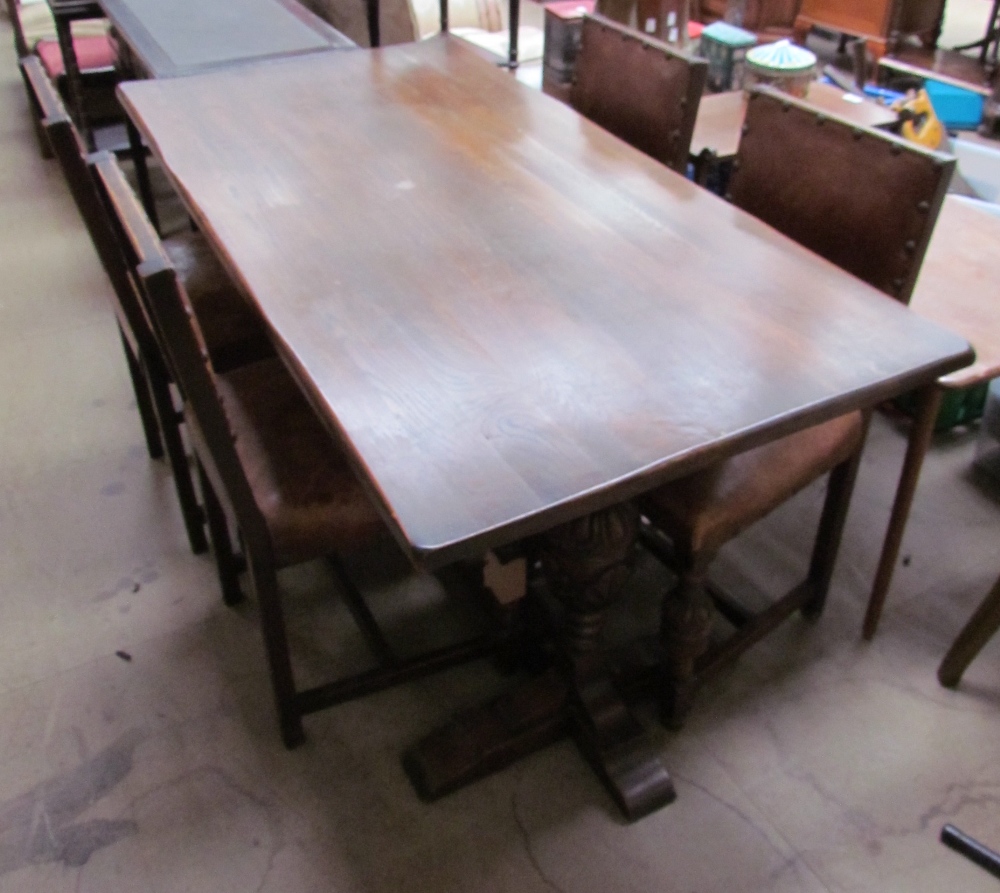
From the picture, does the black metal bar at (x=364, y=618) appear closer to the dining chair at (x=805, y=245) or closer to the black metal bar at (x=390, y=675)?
the black metal bar at (x=390, y=675)

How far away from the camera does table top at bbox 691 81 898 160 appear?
228 centimetres

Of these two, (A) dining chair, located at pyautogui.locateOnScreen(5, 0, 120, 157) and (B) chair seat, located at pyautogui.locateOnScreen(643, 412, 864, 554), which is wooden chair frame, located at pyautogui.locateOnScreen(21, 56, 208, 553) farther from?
(A) dining chair, located at pyautogui.locateOnScreen(5, 0, 120, 157)

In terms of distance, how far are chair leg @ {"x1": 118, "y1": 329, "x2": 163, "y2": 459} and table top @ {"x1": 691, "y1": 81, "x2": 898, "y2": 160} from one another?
136 centimetres

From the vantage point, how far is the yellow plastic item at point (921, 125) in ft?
8.46

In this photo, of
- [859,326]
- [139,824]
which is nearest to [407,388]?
[859,326]

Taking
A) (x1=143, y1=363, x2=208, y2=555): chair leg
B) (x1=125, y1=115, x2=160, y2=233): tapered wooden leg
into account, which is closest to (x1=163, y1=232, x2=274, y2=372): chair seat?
(x1=143, y1=363, x2=208, y2=555): chair leg

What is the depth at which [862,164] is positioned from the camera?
143 centimetres

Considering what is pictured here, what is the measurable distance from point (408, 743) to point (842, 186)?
44.7 inches

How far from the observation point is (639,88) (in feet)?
6.09

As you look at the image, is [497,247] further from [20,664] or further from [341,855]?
[20,664]

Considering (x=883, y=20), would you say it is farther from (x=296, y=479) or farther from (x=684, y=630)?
(x=296, y=479)

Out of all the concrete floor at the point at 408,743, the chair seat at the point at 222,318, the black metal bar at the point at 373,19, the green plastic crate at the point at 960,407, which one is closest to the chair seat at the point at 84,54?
the black metal bar at the point at 373,19

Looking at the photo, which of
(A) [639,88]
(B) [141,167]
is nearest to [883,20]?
(A) [639,88]

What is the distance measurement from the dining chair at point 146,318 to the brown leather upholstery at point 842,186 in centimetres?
89
